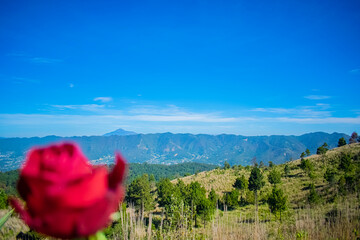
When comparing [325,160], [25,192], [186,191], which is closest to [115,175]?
[25,192]

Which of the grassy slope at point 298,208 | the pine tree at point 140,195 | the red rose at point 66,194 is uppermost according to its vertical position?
the red rose at point 66,194

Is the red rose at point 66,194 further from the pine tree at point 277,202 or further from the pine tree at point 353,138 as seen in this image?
the pine tree at point 353,138

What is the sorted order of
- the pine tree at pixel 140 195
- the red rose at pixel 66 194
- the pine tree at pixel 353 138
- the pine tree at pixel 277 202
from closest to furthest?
the red rose at pixel 66 194
the pine tree at pixel 277 202
the pine tree at pixel 140 195
the pine tree at pixel 353 138

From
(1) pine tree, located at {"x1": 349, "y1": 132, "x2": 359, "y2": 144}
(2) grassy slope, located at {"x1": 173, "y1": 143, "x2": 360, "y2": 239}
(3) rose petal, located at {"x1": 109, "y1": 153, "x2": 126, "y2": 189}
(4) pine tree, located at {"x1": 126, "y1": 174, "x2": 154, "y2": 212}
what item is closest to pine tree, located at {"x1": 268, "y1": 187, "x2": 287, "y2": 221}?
(2) grassy slope, located at {"x1": 173, "y1": 143, "x2": 360, "y2": 239}

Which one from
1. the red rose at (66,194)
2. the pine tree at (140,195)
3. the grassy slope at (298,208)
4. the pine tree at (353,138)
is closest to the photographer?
the red rose at (66,194)

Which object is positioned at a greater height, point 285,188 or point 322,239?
point 322,239

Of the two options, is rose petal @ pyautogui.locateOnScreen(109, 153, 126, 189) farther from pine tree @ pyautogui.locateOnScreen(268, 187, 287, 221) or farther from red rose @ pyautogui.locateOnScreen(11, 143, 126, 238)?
pine tree @ pyautogui.locateOnScreen(268, 187, 287, 221)

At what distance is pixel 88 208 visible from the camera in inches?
18.0

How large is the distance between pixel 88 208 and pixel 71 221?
2.0 inches

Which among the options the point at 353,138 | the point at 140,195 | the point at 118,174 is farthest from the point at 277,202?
the point at 353,138

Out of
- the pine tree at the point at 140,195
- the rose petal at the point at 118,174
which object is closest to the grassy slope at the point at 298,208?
the rose petal at the point at 118,174

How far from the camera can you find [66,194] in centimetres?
43

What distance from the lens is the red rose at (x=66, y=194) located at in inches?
17.1

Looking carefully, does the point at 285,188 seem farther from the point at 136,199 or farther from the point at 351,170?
the point at 136,199
